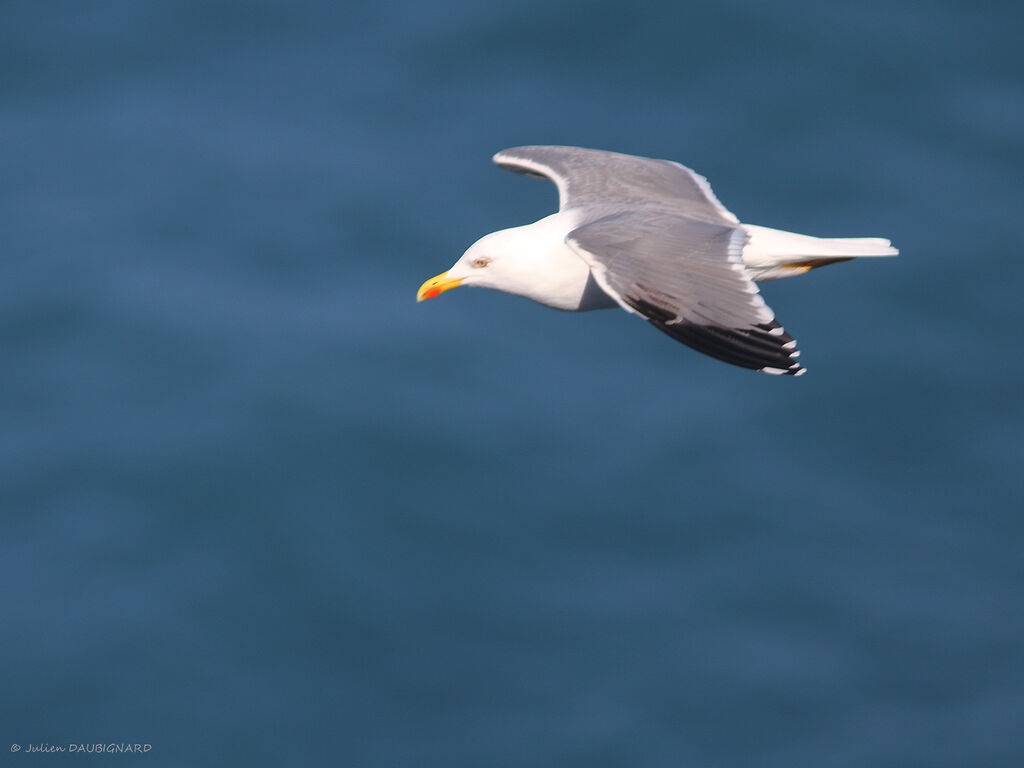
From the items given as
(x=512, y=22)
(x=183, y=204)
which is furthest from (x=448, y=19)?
(x=183, y=204)

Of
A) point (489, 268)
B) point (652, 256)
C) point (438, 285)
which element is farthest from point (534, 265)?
point (652, 256)

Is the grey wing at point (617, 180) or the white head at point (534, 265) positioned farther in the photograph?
the grey wing at point (617, 180)

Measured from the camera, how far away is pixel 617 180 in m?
11.6

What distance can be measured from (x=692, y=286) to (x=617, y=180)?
2.76m

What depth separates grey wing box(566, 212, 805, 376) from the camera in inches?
340

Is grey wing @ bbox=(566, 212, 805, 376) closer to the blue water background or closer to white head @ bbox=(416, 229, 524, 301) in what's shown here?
white head @ bbox=(416, 229, 524, 301)

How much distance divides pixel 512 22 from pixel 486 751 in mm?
9390

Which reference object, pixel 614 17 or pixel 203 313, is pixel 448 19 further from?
pixel 203 313

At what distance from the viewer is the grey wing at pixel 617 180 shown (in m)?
11.2

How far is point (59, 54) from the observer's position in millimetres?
20391

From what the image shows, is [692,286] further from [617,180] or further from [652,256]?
[617,180]

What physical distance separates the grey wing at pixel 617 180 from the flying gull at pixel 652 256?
11mm

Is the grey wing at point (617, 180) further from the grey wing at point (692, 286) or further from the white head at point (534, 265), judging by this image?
the grey wing at point (692, 286)

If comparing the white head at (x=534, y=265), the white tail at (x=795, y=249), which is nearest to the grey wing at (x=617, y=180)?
the white tail at (x=795, y=249)
